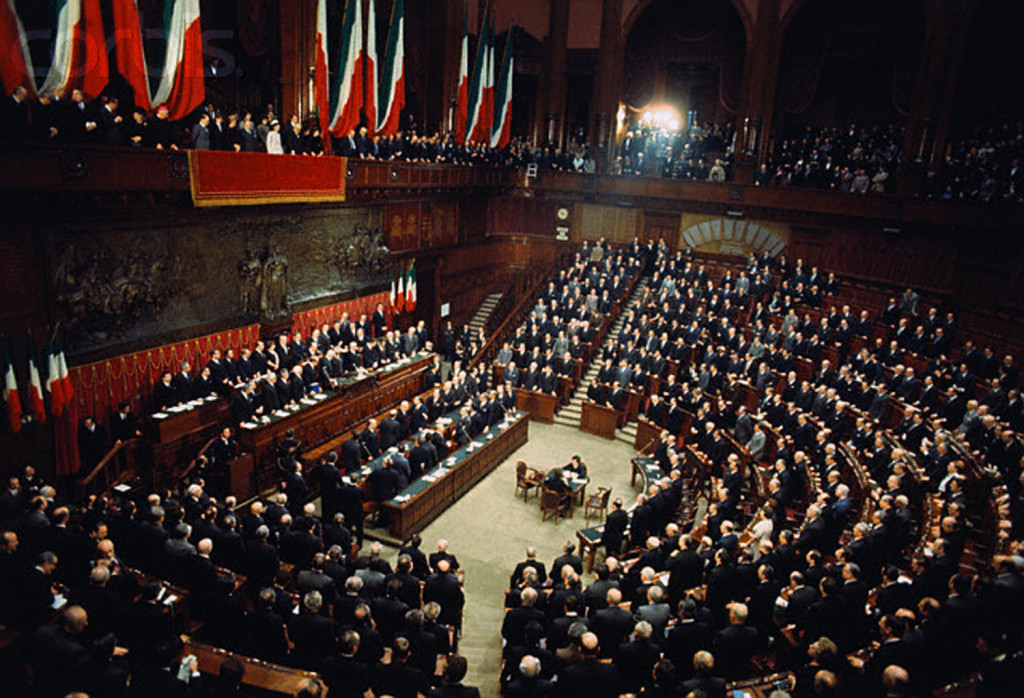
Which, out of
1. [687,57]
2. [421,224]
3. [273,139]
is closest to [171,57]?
[273,139]

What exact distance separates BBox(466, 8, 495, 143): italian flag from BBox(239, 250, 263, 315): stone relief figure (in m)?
6.55

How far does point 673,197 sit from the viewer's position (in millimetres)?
21312

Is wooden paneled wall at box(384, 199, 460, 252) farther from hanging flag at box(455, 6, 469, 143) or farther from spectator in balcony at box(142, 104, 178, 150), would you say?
spectator in balcony at box(142, 104, 178, 150)

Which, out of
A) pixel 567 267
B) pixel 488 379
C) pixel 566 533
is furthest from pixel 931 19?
pixel 566 533

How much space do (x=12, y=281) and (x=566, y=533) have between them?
28.8 feet

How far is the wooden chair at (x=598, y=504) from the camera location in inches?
426

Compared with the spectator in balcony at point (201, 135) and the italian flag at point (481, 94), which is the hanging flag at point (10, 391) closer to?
the spectator in balcony at point (201, 135)

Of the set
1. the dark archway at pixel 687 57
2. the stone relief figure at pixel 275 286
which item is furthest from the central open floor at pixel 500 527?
the dark archway at pixel 687 57

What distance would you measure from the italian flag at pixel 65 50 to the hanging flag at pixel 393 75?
19.2ft

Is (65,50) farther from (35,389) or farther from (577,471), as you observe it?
(577,471)

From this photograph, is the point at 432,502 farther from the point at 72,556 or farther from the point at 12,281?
the point at 12,281

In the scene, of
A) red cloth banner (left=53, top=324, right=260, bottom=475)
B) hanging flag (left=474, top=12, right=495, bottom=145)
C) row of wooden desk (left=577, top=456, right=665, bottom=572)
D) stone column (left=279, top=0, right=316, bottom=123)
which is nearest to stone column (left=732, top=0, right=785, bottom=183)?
hanging flag (left=474, top=12, right=495, bottom=145)

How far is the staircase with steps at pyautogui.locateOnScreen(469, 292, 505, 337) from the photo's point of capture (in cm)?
Result: 2202

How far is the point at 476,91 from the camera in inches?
649
